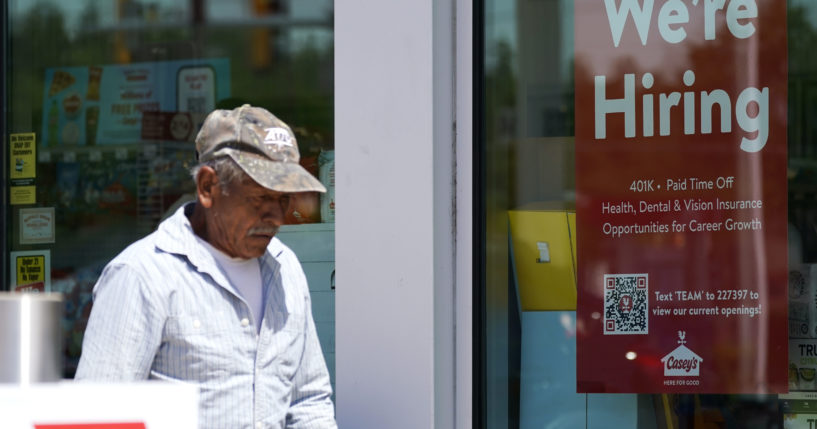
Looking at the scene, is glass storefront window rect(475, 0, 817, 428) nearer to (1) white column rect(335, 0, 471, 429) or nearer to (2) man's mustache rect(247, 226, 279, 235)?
(1) white column rect(335, 0, 471, 429)

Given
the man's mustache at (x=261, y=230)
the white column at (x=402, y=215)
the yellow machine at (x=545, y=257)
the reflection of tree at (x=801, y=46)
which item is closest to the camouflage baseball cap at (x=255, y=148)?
the man's mustache at (x=261, y=230)

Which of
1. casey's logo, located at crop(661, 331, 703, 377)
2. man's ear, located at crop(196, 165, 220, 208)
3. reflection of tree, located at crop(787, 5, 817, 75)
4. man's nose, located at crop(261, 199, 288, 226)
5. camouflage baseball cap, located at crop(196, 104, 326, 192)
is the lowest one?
casey's logo, located at crop(661, 331, 703, 377)

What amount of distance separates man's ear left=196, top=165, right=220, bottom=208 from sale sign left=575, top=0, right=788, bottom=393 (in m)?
1.82

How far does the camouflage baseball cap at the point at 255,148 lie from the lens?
2746mm

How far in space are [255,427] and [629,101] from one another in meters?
2.10

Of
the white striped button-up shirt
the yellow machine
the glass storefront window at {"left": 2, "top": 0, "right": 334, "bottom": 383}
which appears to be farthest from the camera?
the glass storefront window at {"left": 2, "top": 0, "right": 334, "bottom": 383}

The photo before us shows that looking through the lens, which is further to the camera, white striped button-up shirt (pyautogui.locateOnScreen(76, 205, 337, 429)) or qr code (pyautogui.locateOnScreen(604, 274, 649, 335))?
qr code (pyautogui.locateOnScreen(604, 274, 649, 335))

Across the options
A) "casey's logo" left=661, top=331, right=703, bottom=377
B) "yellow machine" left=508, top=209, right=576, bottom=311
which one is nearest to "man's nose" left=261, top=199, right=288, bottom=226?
"yellow machine" left=508, top=209, right=576, bottom=311

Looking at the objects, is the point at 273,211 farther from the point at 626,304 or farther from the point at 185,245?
the point at 626,304

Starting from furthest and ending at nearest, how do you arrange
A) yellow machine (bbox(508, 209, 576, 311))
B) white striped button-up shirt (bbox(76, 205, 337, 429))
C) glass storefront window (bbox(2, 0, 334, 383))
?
glass storefront window (bbox(2, 0, 334, 383))
yellow machine (bbox(508, 209, 576, 311))
white striped button-up shirt (bbox(76, 205, 337, 429))

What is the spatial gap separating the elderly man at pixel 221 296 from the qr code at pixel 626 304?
1574mm

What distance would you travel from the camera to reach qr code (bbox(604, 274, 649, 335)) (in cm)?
408

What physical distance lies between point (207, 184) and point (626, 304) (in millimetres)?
1936

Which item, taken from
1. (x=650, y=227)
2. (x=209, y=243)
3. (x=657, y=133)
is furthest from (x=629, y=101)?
(x=209, y=243)
